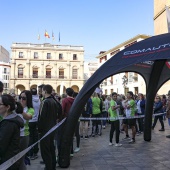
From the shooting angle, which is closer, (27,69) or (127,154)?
(127,154)

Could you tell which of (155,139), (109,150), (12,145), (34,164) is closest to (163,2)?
(155,139)

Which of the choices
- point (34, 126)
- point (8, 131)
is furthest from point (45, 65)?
point (8, 131)

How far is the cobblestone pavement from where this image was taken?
5648 millimetres

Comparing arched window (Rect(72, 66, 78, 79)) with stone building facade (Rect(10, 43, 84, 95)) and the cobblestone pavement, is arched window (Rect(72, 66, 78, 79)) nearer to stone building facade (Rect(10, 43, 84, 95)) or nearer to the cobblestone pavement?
stone building facade (Rect(10, 43, 84, 95))

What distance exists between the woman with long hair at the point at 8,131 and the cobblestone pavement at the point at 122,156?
2.80m

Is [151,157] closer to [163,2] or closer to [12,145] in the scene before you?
[12,145]

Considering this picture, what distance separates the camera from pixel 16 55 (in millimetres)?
57375

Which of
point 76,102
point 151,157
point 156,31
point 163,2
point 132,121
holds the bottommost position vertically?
point 151,157

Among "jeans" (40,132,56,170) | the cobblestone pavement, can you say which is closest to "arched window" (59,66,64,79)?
the cobblestone pavement

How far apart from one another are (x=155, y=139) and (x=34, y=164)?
5021 mm

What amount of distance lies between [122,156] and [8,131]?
4444 millimetres

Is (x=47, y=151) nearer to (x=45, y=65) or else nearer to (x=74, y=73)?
(x=45, y=65)

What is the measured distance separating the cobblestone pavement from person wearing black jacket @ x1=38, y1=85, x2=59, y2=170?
786 mm

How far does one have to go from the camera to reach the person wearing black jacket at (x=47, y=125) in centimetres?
484
